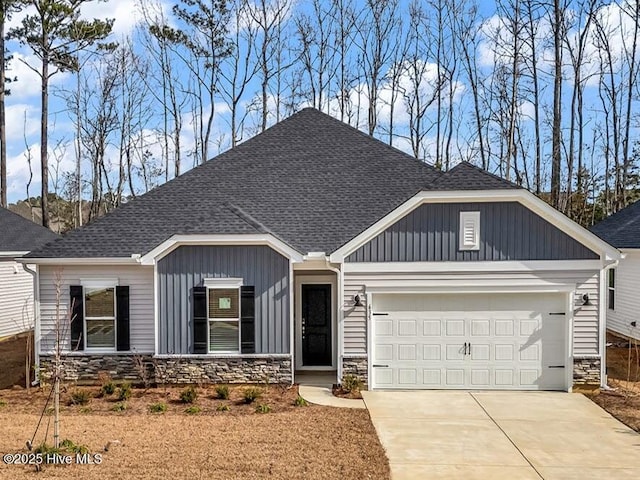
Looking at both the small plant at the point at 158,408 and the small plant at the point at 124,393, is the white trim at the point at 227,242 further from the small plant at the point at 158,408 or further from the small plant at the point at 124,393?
the small plant at the point at 158,408

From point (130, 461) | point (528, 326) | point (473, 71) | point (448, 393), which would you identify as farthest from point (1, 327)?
point (473, 71)

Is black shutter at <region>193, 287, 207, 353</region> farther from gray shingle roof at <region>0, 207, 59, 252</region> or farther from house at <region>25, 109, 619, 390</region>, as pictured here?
gray shingle roof at <region>0, 207, 59, 252</region>

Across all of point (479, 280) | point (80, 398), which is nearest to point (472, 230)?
point (479, 280)

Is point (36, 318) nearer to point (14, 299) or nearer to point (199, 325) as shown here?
point (199, 325)

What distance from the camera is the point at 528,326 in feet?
35.5

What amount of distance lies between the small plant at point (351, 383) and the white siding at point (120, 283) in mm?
4302

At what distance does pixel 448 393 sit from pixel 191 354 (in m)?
5.47

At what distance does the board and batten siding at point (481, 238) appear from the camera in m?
10.5

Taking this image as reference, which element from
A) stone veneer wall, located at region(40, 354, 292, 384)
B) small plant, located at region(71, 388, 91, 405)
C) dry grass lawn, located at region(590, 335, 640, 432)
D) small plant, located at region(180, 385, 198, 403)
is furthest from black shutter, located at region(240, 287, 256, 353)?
dry grass lawn, located at region(590, 335, 640, 432)

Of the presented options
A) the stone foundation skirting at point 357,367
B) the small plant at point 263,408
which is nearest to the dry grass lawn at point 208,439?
the small plant at point 263,408

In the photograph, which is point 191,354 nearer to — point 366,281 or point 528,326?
Answer: point 366,281

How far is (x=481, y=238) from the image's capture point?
10656 mm

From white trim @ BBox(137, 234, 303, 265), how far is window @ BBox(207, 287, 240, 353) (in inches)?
40.1

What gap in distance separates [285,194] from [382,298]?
4.15 meters
